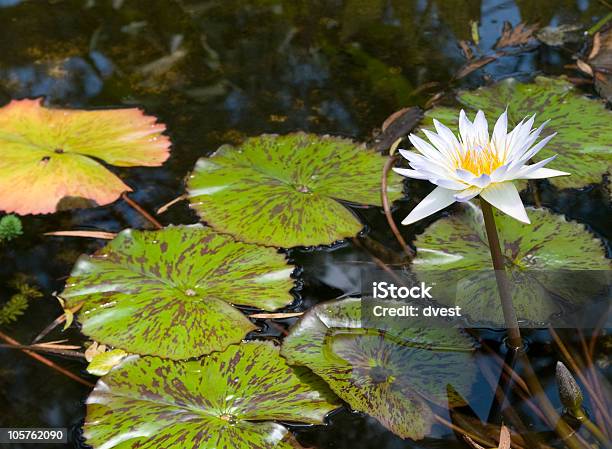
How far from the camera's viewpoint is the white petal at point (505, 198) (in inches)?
56.8

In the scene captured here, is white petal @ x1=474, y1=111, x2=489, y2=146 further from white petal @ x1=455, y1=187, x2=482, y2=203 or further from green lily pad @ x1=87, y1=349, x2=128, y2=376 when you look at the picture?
green lily pad @ x1=87, y1=349, x2=128, y2=376

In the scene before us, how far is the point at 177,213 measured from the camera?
88.0 inches

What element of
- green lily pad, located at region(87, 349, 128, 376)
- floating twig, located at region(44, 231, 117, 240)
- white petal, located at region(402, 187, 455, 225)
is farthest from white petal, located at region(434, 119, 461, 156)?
floating twig, located at region(44, 231, 117, 240)

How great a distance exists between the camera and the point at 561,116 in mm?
2398

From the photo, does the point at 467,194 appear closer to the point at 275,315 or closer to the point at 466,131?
the point at 466,131

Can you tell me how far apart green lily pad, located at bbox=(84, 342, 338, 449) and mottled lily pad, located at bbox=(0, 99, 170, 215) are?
2.54ft

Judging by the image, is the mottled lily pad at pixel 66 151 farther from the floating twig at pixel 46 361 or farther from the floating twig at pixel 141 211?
the floating twig at pixel 46 361

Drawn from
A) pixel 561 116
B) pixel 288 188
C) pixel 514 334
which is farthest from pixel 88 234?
pixel 561 116

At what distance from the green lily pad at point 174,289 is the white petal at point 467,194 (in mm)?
639

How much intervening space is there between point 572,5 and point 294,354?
2150 millimetres

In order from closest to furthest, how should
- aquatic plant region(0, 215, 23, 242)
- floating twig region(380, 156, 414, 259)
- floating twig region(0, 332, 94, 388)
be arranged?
floating twig region(0, 332, 94, 388) → floating twig region(380, 156, 414, 259) → aquatic plant region(0, 215, 23, 242)

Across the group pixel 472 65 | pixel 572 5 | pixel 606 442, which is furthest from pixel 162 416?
pixel 572 5

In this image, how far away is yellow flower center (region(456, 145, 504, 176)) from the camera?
153 cm

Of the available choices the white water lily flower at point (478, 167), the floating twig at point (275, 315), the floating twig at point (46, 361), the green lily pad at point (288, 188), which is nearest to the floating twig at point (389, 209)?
the green lily pad at point (288, 188)
